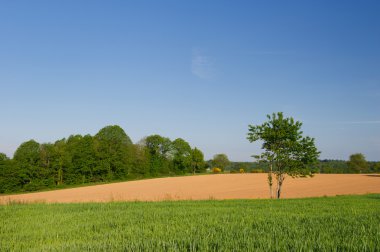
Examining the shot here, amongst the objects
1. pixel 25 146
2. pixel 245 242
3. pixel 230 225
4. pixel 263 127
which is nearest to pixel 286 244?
pixel 245 242

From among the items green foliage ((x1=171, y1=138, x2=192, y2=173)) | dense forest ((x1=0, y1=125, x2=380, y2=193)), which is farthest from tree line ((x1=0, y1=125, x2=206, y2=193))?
green foliage ((x1=171, y1=138, x2=192, y2=173))

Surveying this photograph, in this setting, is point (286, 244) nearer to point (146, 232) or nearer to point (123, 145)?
point (146, 232)

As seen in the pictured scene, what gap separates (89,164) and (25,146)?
509 inches

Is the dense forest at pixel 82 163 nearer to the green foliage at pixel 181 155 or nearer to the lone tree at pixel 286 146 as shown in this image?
the green foliage at pixel 181 155

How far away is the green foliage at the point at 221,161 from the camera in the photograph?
427 feet

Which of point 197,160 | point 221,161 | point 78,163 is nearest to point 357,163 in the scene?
point 221,161

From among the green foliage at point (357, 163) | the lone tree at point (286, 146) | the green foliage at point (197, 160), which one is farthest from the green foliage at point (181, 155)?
the lone tree at point (286, 146)

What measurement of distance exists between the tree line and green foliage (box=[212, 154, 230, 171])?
45334mm

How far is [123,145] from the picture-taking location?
245ft

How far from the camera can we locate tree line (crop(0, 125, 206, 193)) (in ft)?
198

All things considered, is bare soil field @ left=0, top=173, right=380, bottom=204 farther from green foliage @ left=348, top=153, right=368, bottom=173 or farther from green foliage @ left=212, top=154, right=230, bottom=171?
green foliage @ left=212, top=154, right=230, bottom=171

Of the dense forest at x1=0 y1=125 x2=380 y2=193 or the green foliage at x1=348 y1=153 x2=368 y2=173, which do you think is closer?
the dense forest at x1=0 y1=125 x2=380 y2=193

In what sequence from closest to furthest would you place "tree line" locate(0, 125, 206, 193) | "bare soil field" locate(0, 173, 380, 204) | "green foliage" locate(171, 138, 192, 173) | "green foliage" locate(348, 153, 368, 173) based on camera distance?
"bare soil field" locate(0, 173, 380, 204)
"tree line" locate(0, 125, 206, 193)
"green foliage" locate(171, 138, 192, 173)
"green foliage" locate(348, 153, 368, 173)

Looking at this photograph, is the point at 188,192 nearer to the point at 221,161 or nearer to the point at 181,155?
the point at 181,155
